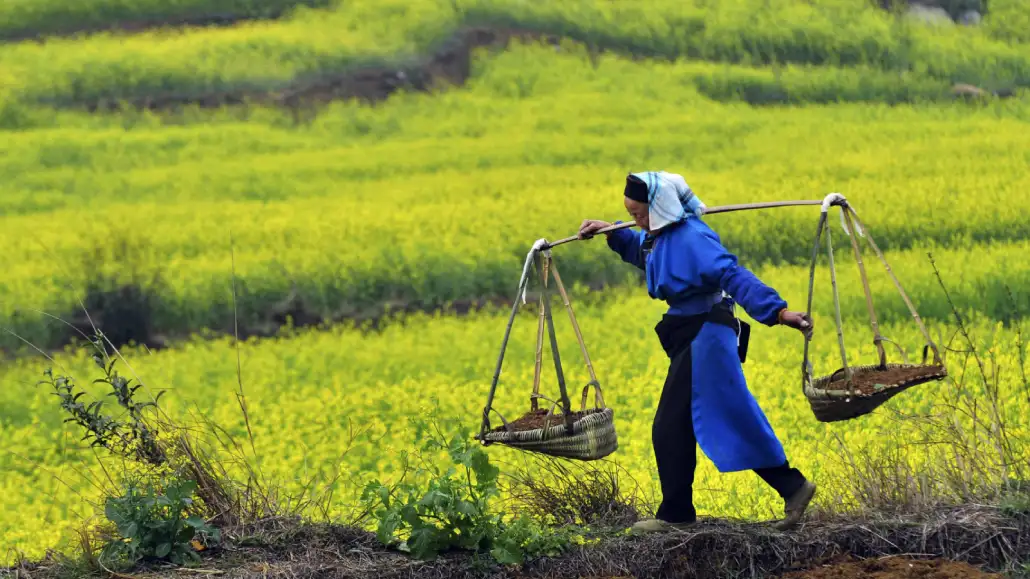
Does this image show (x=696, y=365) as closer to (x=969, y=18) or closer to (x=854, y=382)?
(x=854, y=382)

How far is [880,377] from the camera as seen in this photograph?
15.1ft

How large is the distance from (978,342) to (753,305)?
13.4 feet

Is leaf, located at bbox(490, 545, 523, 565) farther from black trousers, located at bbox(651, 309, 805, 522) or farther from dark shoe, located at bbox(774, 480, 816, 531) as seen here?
dark shoe, located at bbox(774, 480, 816, 531)

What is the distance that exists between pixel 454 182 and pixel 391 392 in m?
3.66

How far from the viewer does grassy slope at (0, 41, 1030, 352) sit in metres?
9.43

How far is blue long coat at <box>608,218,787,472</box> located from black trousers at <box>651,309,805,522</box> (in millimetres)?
51

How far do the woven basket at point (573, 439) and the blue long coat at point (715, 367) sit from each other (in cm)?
32

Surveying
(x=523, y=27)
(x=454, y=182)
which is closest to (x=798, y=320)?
(x=454, y=182)

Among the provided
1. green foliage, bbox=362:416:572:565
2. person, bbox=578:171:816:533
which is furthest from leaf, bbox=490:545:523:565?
person, bbox=578:171:816:533

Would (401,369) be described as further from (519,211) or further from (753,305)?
(753,305)

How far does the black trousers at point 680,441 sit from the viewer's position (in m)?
4.46

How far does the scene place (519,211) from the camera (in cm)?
1024

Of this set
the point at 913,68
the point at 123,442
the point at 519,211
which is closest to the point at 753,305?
the point at 123,442

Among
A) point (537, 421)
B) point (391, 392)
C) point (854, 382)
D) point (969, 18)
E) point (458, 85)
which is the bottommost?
point (391, 392)
